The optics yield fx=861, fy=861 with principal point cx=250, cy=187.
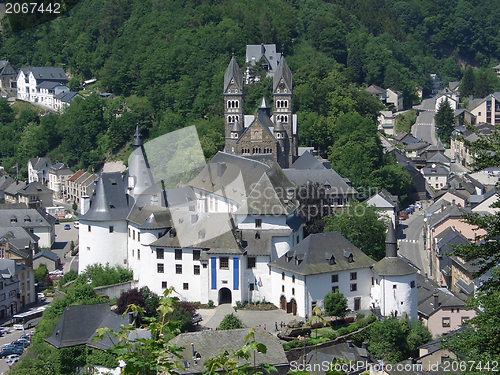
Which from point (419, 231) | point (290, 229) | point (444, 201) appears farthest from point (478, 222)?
point (444, 201)

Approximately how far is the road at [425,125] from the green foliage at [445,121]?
151 centimetres

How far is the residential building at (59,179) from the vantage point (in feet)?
351

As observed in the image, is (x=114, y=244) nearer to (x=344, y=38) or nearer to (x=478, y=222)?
(x=478, y=222)

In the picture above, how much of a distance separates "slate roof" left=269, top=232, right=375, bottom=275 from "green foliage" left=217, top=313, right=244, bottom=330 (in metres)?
4.46

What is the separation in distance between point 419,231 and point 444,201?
20.4 ft

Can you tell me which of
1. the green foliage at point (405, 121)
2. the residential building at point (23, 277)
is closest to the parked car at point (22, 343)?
the residential building at point (23, 277)

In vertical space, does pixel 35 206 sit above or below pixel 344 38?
below

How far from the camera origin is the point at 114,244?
2229 inches

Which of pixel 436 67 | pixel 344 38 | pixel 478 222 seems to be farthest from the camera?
pixel 436 67

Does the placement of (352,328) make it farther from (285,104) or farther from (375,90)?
(375,90)

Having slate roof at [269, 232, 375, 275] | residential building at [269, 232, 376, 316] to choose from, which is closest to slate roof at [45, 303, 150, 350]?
residential building at [269, 232, 376, 316]

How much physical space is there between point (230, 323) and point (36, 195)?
2330 inches

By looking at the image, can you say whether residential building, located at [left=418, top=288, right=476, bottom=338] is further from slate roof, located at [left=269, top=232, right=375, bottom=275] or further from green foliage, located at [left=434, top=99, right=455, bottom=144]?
green foliage, located at [left=434, top=99, right=455, bottom=144]

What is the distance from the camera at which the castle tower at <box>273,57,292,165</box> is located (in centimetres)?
7600
